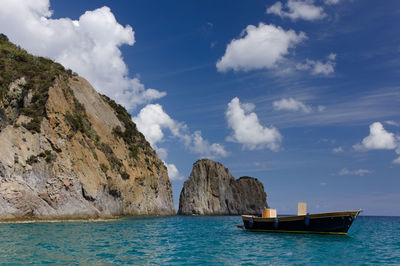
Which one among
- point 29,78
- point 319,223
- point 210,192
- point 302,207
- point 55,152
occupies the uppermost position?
point 29,78

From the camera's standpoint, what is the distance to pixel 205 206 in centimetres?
13162

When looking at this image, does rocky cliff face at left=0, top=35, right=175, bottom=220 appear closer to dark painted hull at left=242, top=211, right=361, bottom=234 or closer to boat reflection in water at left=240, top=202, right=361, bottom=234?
boat reflection in water at left=240, top=202, right=361, bottom=234

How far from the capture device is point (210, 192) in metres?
135

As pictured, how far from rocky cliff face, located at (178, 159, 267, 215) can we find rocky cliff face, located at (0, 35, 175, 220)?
195 feet

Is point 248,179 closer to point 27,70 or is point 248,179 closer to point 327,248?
point 27,70

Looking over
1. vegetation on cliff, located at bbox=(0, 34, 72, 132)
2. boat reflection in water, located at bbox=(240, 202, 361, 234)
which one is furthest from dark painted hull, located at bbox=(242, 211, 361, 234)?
vegetation on cliff, located at bbox=(0, 34, 72, 132)

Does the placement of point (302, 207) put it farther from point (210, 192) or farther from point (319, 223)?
point (210, 192)

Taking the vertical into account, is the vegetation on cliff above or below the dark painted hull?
above

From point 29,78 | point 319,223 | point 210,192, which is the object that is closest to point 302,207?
point 319,223

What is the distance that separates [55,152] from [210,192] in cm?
9433

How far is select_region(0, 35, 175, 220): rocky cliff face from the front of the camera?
40.7 meters

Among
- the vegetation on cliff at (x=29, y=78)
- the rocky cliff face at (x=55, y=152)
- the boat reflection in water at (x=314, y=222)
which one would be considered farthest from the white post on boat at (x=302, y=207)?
the vegetation on cliff at (x=29, y=78)

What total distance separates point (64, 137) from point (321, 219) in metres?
37.7

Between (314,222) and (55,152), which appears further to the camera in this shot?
(55,152)
